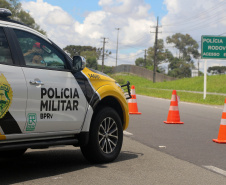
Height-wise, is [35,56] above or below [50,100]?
above

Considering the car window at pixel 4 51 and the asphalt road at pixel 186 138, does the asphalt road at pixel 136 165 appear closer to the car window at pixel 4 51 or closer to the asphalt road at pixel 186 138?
the asphalt road at pixel 186 138

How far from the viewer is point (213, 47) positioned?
90.5ft

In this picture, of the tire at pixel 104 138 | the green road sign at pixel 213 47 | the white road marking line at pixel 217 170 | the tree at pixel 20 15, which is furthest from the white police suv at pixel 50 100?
the tree at pixel 20 15

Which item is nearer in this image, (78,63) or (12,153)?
(78,63)

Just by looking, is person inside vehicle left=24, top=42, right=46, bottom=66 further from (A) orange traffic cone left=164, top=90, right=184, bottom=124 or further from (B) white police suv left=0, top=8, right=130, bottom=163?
(A) orange traffic cone left=164, top=90, right=184, bottom=124

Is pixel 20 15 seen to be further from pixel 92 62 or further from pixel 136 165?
pixel 136 165

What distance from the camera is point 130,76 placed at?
89.8 m

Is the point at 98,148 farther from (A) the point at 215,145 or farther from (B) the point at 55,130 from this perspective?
(A) the point at 215,145

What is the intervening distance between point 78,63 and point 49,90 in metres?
0.67

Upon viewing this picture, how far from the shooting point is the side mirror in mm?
6027

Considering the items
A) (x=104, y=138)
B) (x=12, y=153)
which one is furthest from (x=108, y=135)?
(x=12, y=153)

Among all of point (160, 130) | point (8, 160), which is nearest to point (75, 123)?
point (8, 160)

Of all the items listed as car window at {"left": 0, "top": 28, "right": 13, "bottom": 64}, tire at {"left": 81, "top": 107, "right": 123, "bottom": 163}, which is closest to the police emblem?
car window at {"left": 0, "top": 28, "right": 13, "bottom": 64}

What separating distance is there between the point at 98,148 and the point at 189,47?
128m
